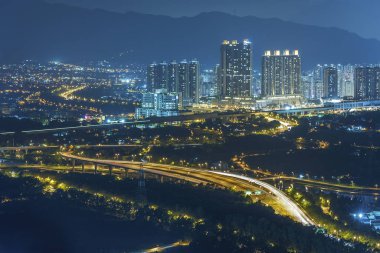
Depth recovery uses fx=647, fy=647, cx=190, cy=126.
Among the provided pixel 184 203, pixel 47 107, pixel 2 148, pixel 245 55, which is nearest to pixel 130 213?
pixel 184 203

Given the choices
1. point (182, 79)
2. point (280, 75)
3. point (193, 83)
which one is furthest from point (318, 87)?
point (182, 79)

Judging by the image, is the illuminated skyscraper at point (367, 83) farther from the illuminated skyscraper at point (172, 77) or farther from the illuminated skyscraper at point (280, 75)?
the illuminated skyscraper at point (172, 77)

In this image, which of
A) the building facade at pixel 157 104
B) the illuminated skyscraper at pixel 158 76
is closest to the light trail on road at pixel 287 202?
the building facade at pixel 157 104

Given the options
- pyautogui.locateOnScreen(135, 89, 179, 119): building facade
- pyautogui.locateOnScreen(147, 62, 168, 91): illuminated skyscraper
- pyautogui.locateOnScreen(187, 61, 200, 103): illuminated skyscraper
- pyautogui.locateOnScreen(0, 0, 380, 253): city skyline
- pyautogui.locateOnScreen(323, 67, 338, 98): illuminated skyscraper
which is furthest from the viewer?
pyautogui.locateOnScreen(323, 67, 338, 98): illuminated skyscraper

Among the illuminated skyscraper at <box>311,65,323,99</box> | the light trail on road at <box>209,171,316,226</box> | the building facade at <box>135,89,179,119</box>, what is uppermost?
the illuminated skyscraper at <box>311,65,323,99</box>

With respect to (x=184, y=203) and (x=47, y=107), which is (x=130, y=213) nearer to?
(x=184, y=203)

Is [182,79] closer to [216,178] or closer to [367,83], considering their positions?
[367,83]

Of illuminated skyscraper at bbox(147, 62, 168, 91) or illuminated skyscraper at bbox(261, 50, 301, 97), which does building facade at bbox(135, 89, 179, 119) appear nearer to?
illuminated skyscraper at bbox(147, 62, 168, 91)

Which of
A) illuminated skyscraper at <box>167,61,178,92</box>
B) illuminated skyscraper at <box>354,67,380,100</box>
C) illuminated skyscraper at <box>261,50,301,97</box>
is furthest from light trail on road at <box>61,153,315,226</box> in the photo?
illuminated skyscraper at <box>354,67,380,100</box>
